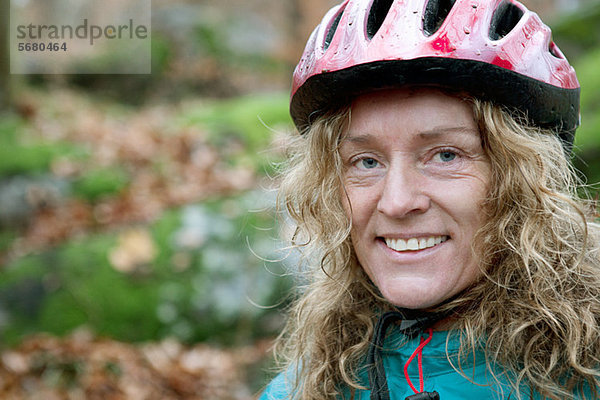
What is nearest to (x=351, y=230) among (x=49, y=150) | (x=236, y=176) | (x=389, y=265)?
(x=389, y=265)

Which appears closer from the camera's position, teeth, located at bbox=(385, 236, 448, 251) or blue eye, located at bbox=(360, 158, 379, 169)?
teeth, located at bbox=(385, 236, 448, 251)

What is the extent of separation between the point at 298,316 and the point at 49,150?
5.06m

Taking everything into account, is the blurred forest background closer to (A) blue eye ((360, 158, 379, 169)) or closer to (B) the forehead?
(A) blue eye ((360, 158, 379, 169))

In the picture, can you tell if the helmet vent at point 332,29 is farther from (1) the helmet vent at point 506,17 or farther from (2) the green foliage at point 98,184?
(2) the green foliage at point 98,184

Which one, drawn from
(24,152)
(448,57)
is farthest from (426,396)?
(24,152)

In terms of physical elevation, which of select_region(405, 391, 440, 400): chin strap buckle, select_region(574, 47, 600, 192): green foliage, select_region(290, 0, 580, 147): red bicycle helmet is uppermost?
select_region(290, 0, 580, 147): red bicycle helmet

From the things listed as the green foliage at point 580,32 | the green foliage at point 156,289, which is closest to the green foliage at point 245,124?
the green foliage at point 156,289

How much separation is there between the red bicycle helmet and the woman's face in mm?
85

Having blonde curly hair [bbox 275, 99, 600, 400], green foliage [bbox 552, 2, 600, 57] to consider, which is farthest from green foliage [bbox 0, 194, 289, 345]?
green foliage [bbox 552, 2, 600, 57]

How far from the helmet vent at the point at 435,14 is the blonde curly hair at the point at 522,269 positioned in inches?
12.1

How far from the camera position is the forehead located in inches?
71.6

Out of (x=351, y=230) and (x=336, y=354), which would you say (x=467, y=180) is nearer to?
(x=351, y=230)

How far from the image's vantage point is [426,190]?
6.01 feet

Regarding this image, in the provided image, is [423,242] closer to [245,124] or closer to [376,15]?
[376,15]
